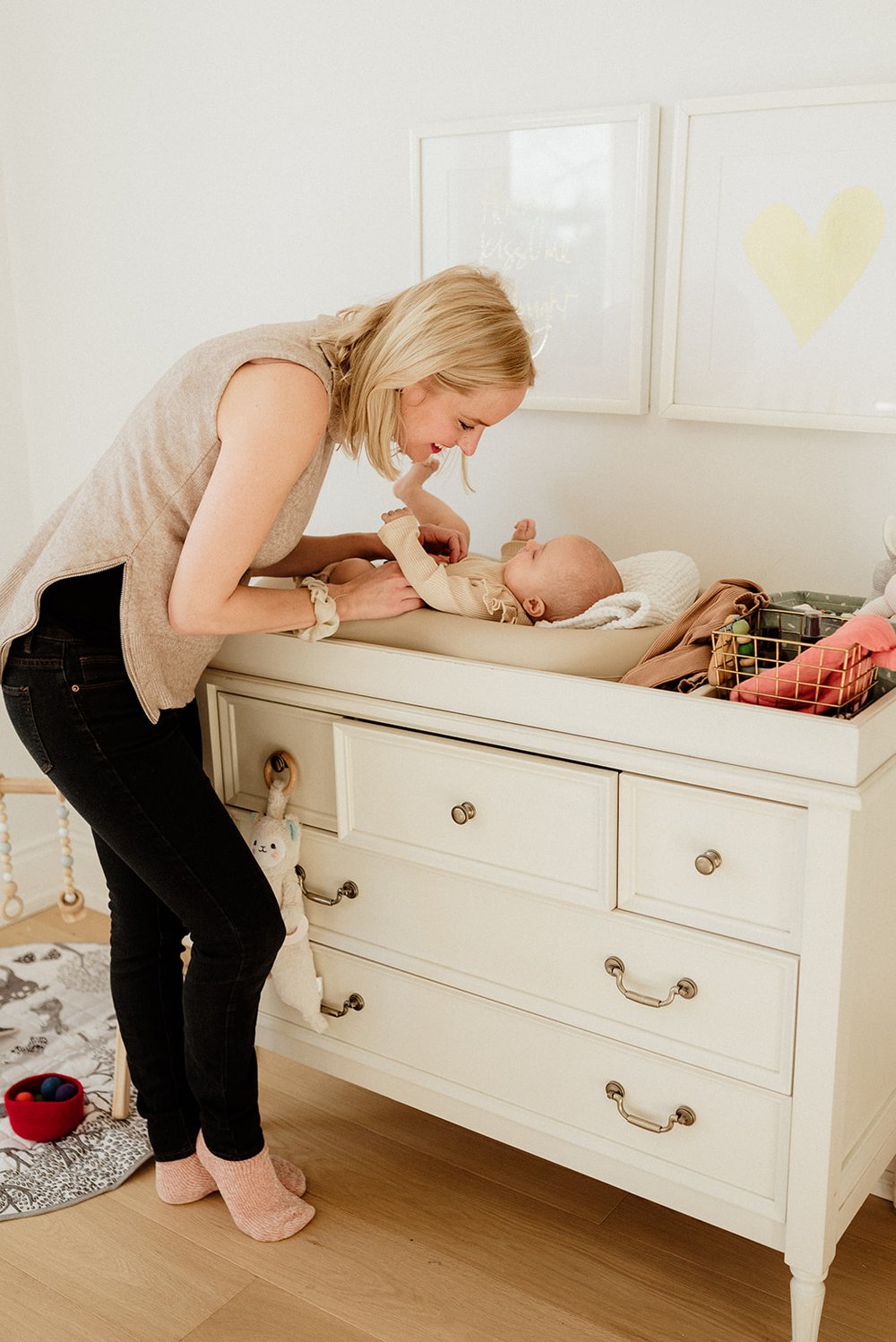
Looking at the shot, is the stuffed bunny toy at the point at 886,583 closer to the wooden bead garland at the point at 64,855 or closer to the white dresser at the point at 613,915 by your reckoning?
the white dresser at the point at 613,915

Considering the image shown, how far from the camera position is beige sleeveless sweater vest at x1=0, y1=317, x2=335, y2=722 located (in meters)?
1.52

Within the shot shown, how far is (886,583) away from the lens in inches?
67.1

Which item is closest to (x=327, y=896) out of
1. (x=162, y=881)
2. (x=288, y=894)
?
(x=288, y=894)

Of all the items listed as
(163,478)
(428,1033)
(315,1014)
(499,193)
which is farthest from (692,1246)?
(499,193)

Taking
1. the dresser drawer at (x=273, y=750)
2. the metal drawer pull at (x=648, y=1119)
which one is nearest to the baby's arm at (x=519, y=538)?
the dresser drawer at (x=273, y=750)

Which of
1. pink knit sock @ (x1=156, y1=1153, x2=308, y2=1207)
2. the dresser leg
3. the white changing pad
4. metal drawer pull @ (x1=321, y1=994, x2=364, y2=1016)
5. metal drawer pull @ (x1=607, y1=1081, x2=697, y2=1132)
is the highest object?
the white changing pad

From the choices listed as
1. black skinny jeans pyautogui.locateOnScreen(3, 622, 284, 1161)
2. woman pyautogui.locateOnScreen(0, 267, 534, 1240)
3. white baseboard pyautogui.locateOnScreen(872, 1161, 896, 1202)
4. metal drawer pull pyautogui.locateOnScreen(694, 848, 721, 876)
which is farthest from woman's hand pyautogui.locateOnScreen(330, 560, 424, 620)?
white baseboard pyautogui.locateOnScreen(872, 1161, 896, 1202)

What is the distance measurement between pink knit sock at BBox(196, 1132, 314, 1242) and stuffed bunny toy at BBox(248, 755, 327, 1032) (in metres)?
0.22

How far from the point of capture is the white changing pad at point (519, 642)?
1571 mm

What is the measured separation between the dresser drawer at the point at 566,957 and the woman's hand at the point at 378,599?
0.35 metres

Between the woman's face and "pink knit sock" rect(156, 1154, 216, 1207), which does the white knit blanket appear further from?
"pink knit sock" rect(156, 1154, 216, 1207)

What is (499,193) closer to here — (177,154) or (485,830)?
(177,154)

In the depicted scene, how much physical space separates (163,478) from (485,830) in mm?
603

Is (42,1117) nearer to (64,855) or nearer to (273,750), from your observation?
(64,855)
